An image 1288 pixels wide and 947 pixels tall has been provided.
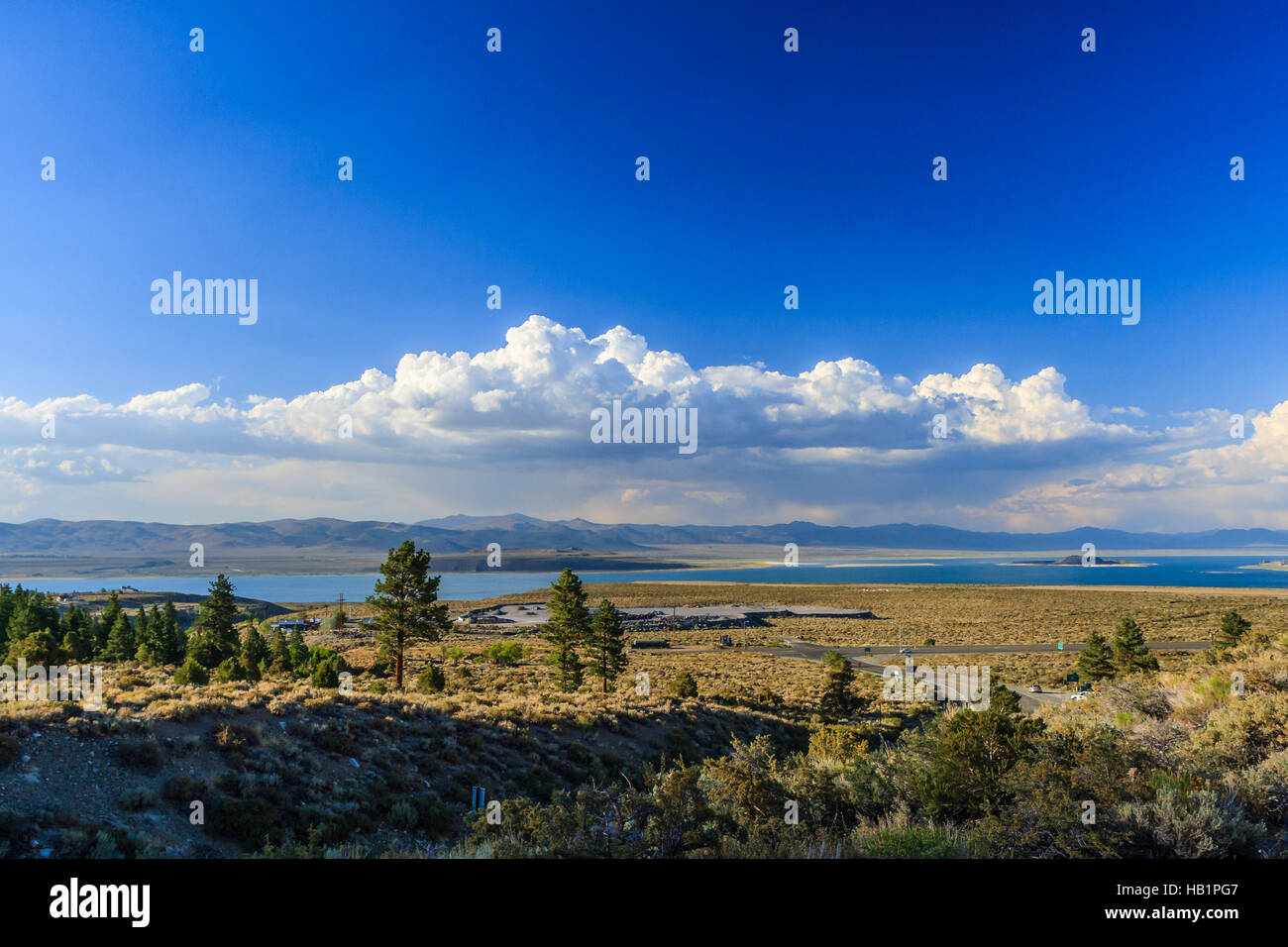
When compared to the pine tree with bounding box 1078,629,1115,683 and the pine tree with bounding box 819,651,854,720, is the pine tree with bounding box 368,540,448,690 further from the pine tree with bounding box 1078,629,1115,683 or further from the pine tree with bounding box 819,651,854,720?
the pine tree with bounding box 1078,629,1115,683

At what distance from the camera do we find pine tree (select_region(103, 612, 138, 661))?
153 ft

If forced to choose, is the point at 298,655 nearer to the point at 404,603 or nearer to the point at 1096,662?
the point at 404,603

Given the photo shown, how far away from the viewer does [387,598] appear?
33.1m

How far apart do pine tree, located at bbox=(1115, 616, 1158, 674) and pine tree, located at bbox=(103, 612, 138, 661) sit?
69656 millimetres

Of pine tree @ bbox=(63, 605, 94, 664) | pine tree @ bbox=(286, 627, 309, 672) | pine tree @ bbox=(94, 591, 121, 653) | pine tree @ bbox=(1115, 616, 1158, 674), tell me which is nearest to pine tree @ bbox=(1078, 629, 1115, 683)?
pine tree @ bbox=(1115, 616, 1158, 674)

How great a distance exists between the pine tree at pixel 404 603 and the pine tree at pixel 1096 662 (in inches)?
1627

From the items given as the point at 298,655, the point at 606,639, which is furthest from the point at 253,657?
the point at 606,639

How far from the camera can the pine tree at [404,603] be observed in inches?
1288

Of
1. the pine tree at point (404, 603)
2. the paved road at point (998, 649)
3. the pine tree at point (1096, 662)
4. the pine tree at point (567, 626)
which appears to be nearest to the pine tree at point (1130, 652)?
the pine tree at point (1096, 662)

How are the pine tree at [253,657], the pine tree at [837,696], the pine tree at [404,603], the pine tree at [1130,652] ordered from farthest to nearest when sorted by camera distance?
the pine tree at [253,657], the pine tree at [1130,652], the pine tree at [837,696], the pine tree at [404,603]

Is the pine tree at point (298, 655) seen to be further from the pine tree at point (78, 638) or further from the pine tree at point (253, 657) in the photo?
the pine tree at point (78, 638)

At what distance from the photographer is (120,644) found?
4716 centimetres

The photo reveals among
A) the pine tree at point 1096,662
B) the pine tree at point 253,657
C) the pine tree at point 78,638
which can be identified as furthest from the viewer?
the pine tree at point 78,638
